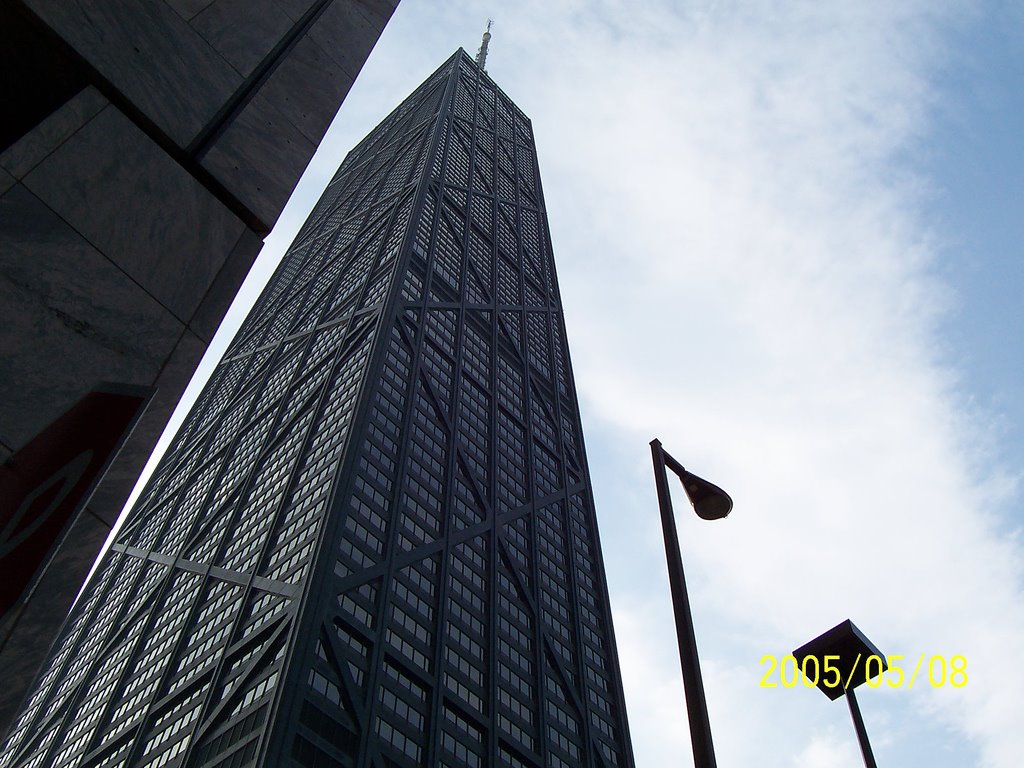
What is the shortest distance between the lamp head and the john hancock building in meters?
50.1

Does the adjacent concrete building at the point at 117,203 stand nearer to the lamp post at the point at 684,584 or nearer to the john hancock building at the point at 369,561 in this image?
the lamp post at the point at 684,584

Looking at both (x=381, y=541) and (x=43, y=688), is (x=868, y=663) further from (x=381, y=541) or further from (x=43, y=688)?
(x=43, y=688)

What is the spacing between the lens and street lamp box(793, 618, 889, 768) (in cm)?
1187

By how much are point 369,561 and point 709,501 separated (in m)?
69.8

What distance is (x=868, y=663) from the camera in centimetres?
1200

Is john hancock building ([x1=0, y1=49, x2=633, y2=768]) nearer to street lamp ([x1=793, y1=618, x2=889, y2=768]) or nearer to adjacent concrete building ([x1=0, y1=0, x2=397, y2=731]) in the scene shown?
street lamp ([x1=793, y1=618, x2=889, y2=768])

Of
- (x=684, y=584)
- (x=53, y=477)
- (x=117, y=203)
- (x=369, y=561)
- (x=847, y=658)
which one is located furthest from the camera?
(x=369, y=561)

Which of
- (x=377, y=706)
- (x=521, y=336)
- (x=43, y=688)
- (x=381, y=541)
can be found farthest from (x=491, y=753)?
(x=521, y=336)

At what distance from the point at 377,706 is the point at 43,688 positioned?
6024 centimetres

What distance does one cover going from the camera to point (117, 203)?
6.60 metres

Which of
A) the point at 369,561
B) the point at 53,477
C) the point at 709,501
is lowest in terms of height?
the point at 53,477

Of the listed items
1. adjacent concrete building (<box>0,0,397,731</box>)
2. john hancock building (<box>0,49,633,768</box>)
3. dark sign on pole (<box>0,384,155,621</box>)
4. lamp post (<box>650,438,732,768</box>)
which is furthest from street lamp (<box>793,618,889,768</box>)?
john hancock building (<box>0,49,633,768</box>)

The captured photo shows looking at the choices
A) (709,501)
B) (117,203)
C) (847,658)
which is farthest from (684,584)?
(117,203)

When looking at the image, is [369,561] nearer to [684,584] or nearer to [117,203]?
[684,584]
